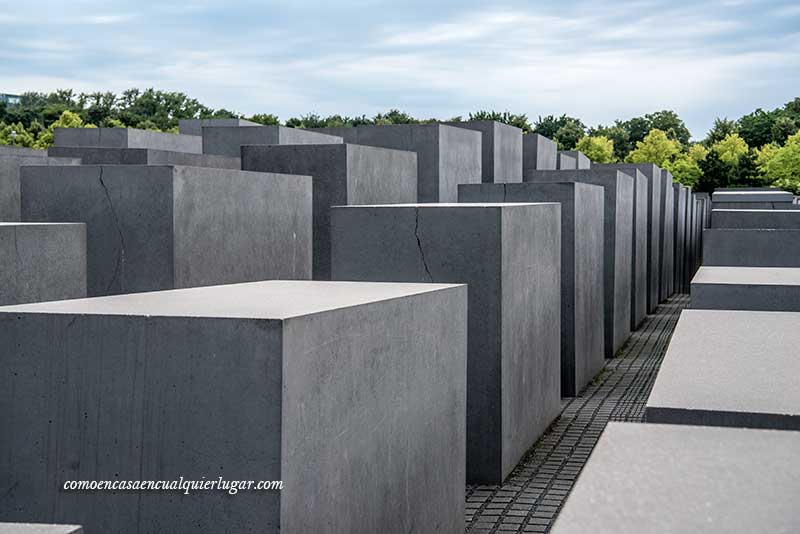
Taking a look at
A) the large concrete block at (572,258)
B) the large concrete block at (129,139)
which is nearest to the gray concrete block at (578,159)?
the large concrete block at (129,139)

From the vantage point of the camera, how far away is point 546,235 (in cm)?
976

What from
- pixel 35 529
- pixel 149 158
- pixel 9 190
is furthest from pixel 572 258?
pixel 35 529

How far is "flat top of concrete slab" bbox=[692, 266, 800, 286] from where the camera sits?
26.1 feet

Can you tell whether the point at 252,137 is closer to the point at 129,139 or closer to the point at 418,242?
the point at 129,139

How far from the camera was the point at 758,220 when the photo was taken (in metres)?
15.2

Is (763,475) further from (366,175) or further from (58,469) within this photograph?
(366,175)

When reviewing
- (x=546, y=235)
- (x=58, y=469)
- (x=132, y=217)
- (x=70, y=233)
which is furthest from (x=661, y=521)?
(x=546, y=235)

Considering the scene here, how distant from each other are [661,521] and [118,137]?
24.8 meters

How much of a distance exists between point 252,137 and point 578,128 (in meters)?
70.5

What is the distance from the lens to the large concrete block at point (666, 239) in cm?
2414

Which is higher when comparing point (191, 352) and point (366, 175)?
point (366, 175)

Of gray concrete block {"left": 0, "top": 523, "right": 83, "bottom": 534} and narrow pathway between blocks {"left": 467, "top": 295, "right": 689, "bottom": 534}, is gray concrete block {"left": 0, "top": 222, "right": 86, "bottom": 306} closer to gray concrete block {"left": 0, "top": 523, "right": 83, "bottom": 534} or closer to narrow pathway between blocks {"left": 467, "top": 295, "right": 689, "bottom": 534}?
narrow pathway between blocks {"left": 467, "top": 295, "right": 689, "bottom": 534}

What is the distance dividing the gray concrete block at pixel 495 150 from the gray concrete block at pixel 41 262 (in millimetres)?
Answer: 11959

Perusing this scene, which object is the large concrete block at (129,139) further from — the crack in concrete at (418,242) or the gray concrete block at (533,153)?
the crack in concrete at (418,242)
